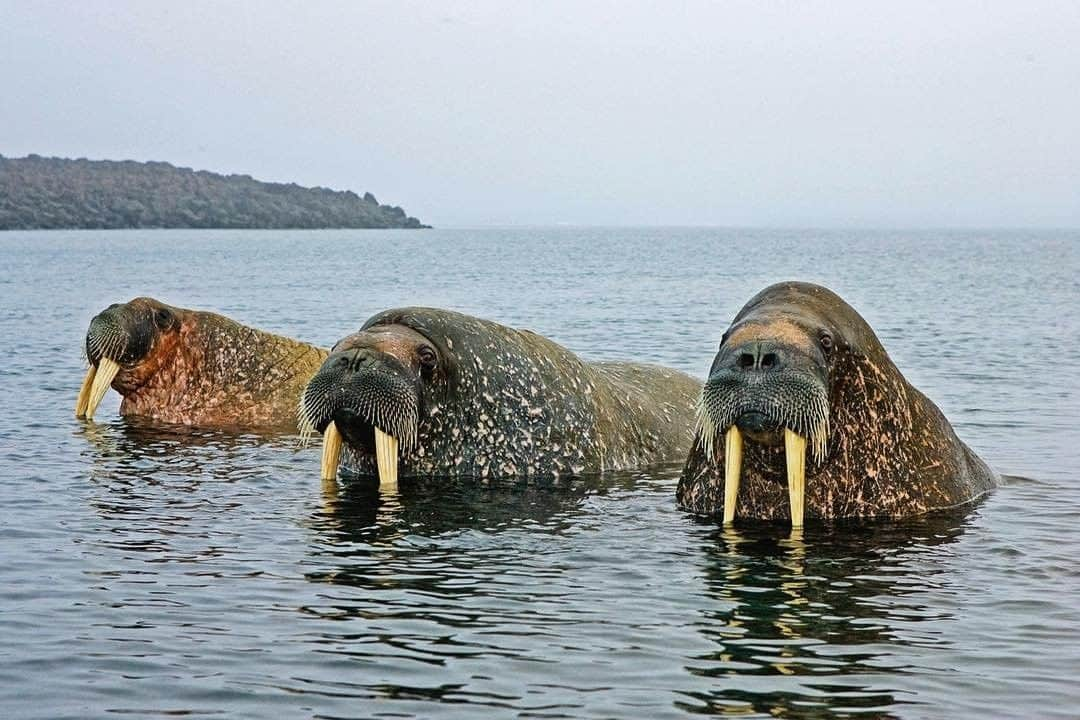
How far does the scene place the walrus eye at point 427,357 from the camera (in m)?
11.7

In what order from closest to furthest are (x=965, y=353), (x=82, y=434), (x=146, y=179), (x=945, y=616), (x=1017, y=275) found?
(x=945, y=616)
(x=82, y=434)
(x=965, y=353)
(x=1017, y=275)
(x=146, y=179)

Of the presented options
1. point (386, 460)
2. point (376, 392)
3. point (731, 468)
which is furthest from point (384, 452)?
point (731, 468)

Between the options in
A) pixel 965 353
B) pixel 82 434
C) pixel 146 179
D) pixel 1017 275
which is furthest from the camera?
pixel 146 179

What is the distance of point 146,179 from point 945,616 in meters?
194

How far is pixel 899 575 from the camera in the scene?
352 inches

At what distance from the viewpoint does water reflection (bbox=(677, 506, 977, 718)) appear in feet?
21.9

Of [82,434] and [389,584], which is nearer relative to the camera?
[389,584]

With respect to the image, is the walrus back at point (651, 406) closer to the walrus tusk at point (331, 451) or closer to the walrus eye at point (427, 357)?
the walrus eye at point (427, 357)

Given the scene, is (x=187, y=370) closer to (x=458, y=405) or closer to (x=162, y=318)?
(x=162, y=318)

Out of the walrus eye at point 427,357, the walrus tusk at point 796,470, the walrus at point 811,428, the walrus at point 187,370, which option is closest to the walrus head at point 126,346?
the walrus at point 187,370

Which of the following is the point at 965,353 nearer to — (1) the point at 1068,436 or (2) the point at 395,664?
(1) the point at 1068,436

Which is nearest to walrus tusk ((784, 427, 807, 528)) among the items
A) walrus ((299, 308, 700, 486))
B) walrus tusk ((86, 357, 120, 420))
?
walrus ((299, 308, 700, 486))

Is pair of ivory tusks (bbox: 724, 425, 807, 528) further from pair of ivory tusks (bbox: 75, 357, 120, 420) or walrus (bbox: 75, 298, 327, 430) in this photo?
pair of ivory tusks (bbox: 75, 357, 120, 420)

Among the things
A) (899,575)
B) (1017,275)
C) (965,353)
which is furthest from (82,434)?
(1017,275)
